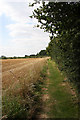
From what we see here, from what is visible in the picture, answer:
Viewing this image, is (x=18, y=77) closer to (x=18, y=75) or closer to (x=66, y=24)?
(x=18, y=75)

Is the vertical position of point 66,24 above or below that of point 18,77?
above

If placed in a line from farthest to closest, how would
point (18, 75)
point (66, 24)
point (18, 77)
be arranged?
point (18, 75), point (18, 77), point (66, 24)

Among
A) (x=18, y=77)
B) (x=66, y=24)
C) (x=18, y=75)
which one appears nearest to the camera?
(x=66, y=24)

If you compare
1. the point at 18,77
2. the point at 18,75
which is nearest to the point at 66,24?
the point at 18,77

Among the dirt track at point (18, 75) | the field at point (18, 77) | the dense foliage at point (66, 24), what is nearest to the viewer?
the dense foliage at point (66, 24)

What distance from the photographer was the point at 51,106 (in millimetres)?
4852

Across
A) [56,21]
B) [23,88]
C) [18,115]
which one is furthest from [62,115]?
[56,21]

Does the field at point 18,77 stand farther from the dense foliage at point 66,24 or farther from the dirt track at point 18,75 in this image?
the dense foliage at point 66,24

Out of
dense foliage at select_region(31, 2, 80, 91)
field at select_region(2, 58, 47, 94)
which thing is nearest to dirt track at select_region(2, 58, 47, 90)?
field at select_region(2, 58, 47, 94)

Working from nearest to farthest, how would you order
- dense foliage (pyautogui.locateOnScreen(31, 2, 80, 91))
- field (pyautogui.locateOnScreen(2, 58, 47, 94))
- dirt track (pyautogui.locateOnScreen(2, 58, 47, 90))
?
dense foliage (pyautogui.locateOnScreen(31, 2, 80, 91)) → field (pyautogui.locateOnScreen(2, 58, 47, 94)) → dirt track (pyautogui.locateOnScreen(2, 58, 47, 90))

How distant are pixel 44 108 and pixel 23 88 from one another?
1235 millimetres

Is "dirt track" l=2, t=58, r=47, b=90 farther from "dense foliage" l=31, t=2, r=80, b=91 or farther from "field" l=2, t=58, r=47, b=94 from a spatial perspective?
"dense foliage" l=31, t=2, r=80, b=91

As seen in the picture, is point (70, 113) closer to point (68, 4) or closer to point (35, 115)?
point (35, 115)

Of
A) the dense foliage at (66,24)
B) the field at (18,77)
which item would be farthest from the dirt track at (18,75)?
the dense foliage at (66,24)
